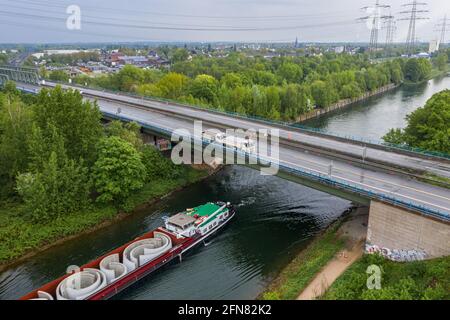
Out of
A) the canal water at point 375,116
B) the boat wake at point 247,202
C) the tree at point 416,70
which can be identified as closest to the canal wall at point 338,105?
the canal water at point 375,116

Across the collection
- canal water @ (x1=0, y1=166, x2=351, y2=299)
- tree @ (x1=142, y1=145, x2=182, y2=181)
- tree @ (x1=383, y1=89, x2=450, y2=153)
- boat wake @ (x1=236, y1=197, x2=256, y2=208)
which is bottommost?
canal water @ (x1=0, y1=166, x2=351, y2=299)

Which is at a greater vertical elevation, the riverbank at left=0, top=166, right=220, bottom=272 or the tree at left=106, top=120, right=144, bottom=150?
the tree at left=106, top=120, right=144, bottom=150

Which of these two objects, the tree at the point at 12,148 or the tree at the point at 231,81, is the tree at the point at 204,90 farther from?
the tree at the point at 12,148

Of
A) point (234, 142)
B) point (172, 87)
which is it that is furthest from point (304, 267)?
point (172, 87)

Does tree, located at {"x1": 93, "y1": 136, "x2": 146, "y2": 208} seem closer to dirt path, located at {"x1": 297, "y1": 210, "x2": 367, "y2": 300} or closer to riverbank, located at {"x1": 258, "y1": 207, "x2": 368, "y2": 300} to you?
riverbank, located at {"x1": 258, "y1": 207, "x2": 368, "y2": 300}

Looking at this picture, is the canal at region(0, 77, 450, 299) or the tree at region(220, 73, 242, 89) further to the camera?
the tree at region(220, 73, 242, 89)

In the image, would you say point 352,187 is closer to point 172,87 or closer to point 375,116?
point 172,87

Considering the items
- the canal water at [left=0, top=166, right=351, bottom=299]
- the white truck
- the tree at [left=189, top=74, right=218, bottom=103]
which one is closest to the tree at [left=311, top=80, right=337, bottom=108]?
the tree at [left=189, top=74, right=218, bottom=103]
